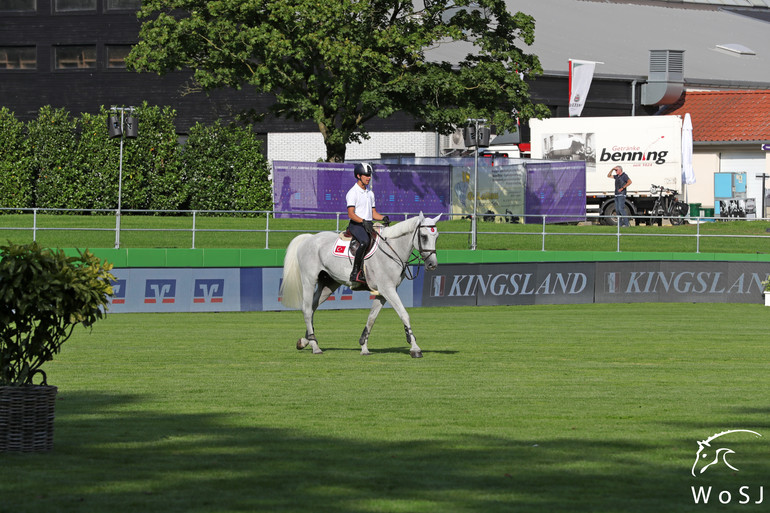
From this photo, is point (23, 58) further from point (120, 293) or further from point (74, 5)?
point (120, 293)

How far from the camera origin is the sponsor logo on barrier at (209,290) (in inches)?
1187

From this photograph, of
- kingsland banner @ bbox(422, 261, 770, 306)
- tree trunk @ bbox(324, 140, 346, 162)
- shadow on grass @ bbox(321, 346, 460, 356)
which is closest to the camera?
shadow on grass @ bbox(321, 346, 460, 356)

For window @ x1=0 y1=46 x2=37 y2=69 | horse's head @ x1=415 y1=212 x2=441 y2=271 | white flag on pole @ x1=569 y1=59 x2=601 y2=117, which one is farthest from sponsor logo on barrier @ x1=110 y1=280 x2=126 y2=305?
white flag on pole @ x1=569 y1=59 x2=601 y2=117

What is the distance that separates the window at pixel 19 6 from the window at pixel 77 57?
2.24 m

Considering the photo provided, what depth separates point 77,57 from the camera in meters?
57.7

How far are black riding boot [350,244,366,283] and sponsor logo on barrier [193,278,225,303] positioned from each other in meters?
12.8

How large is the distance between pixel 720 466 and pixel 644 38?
214 feet

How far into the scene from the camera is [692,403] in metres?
12.5

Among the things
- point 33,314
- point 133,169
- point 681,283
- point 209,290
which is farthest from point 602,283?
point 33,314

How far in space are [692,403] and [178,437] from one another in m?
5.41

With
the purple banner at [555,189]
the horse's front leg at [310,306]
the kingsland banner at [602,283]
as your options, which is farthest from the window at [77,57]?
the horse's front leg at [310,306]

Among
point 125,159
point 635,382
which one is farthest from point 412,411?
point 125,159

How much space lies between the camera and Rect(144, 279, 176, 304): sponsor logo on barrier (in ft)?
97.1

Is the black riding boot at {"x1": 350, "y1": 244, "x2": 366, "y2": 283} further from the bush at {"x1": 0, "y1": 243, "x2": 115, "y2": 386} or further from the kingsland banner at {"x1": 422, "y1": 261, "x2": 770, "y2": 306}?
the kingsland banner at {"x1": 422, "y1": 261, "x2": 770, "y2": 306}
